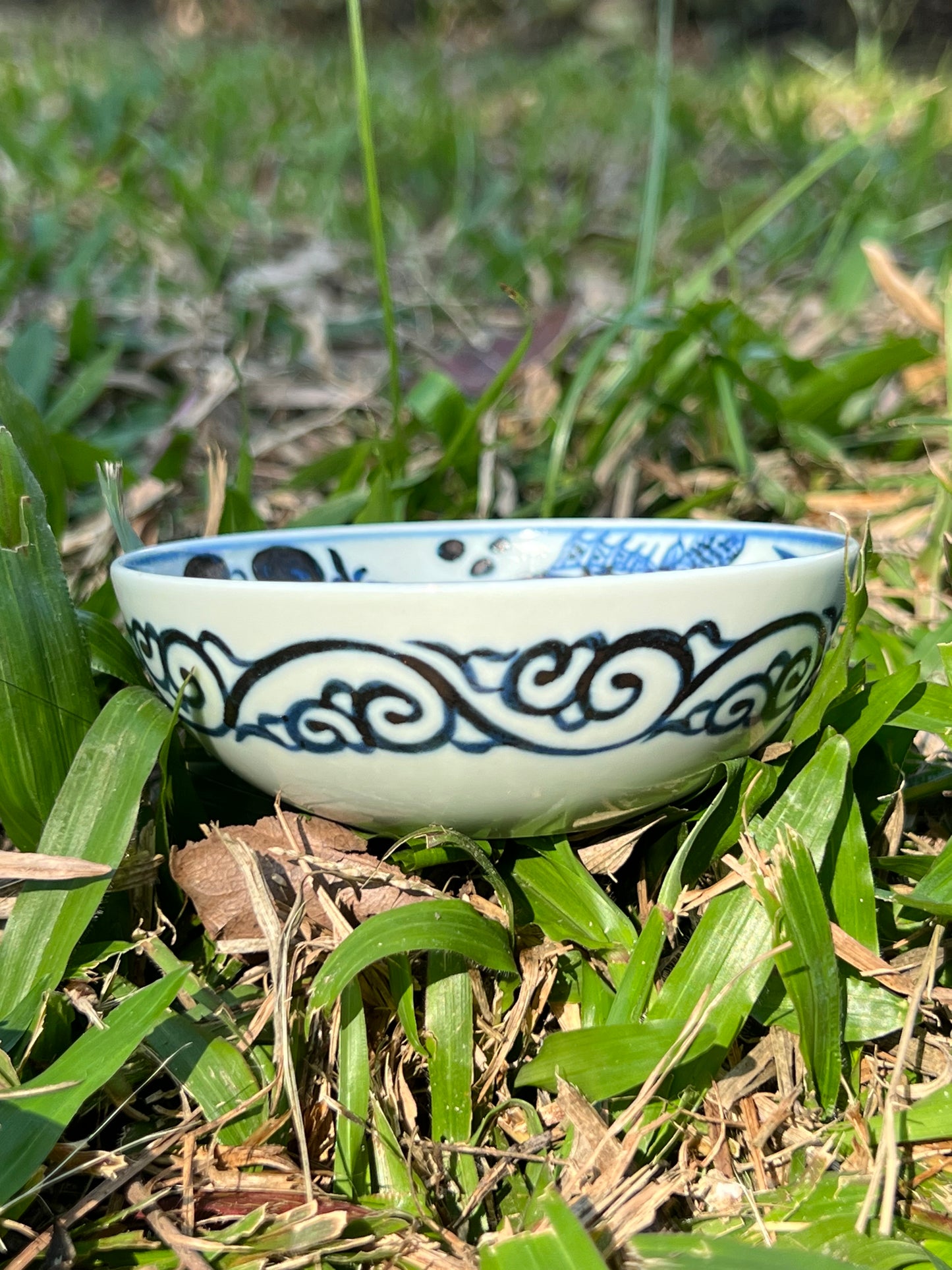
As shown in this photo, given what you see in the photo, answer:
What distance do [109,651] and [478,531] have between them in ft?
1.06

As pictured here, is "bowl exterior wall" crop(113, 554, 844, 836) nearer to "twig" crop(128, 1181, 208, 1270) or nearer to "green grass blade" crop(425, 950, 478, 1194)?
"green grass blade" crop(425, 950, 478, 1194)

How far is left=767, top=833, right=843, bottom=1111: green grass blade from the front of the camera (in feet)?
2.02

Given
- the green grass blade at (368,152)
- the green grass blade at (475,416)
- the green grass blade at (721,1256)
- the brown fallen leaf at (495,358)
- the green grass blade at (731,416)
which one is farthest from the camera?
the brown fallen leaf at (495,358)

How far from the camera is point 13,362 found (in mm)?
1268

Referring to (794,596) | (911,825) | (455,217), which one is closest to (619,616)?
(794,596)

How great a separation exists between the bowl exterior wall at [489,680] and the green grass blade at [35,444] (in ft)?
0.90

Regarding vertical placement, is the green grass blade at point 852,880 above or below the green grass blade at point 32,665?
below

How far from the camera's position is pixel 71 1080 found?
556mm

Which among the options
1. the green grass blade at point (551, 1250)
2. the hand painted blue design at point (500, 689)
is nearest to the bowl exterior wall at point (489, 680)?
the hand painted blue design at point (500, 689)

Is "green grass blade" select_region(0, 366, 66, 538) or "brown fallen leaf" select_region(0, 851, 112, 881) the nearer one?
"brown fallen leaf" select_region(0, 851, 112, 881)

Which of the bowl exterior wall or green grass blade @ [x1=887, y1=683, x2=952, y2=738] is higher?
the bowl exterior wall

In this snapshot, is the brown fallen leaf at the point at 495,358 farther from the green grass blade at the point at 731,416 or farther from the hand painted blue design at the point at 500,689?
the hand painted blue design at the point at 500,689

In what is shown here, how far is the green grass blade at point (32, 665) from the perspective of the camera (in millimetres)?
679

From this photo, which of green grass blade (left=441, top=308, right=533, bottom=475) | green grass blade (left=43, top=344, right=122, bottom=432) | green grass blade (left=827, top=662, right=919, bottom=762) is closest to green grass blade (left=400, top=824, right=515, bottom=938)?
green grass blade (left=827, top=662, right=919, bottom=762)
